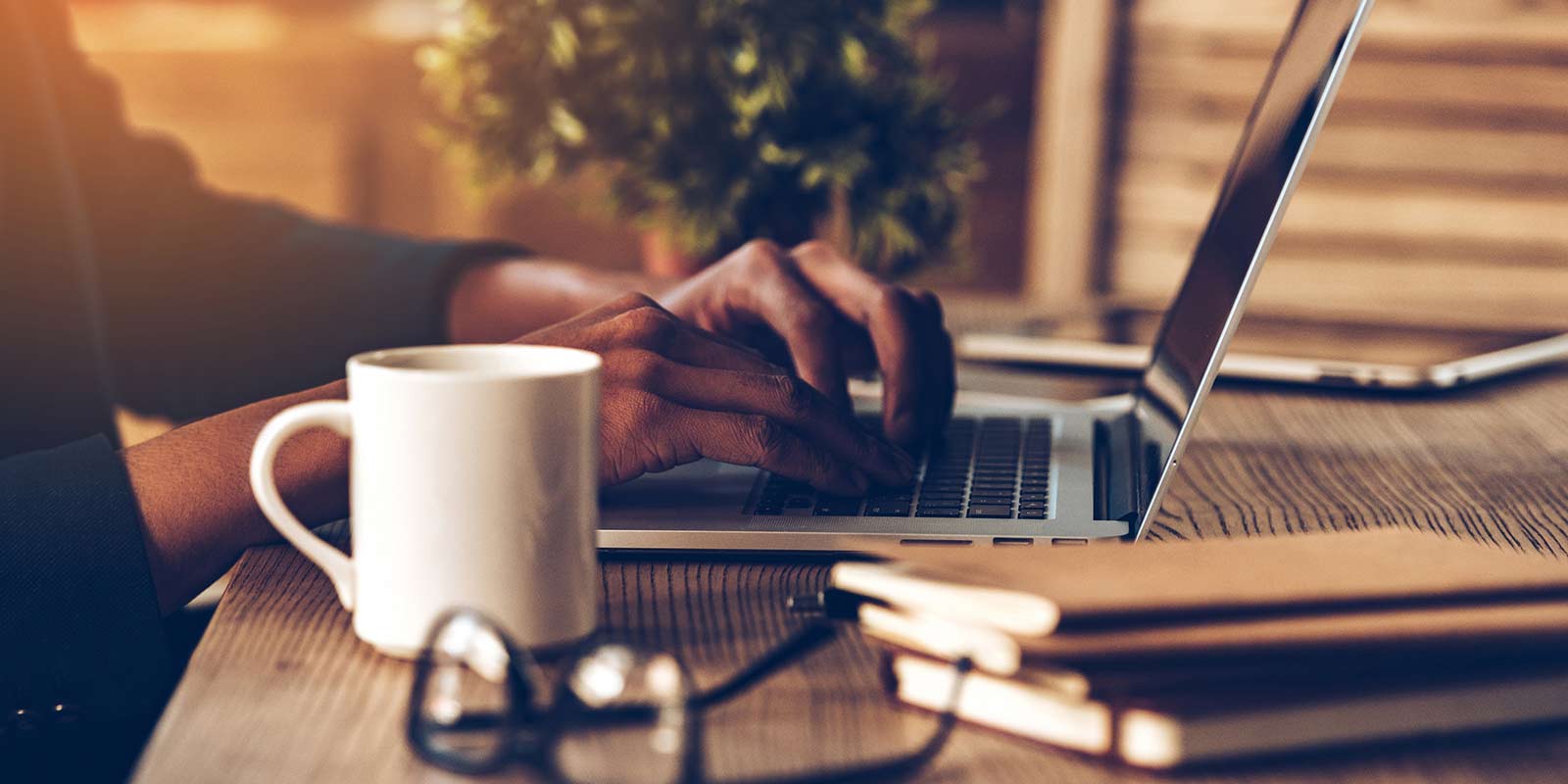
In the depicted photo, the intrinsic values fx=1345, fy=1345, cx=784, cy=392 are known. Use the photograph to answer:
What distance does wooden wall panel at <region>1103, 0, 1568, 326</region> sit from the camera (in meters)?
2.53

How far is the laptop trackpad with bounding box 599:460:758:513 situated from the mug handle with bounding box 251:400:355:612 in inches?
8.3

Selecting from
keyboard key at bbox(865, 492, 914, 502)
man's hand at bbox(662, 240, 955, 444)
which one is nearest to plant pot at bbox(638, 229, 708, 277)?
man's hand at bbox(662, 240, 955, 444)

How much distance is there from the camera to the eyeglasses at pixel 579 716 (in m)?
0.39

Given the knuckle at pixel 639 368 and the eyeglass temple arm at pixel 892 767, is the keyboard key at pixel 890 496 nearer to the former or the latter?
the knuckle at pixel 639 368

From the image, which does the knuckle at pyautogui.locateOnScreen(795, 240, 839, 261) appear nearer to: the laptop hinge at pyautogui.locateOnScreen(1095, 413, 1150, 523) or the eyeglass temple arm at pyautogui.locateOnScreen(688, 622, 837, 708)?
the laptop hinge at pyautogui.locateOnScreen(1095, 413, 1150, 523)

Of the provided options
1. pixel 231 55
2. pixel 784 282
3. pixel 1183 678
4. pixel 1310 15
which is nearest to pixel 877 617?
pixel 1183 678

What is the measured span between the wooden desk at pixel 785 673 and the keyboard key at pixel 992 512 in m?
0.08

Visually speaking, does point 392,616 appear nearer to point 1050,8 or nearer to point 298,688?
point 298,688

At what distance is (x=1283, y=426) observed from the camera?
1.06 m

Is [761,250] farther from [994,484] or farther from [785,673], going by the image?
[785,673]

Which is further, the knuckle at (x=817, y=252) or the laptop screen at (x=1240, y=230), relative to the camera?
the knuckle at (x=817, y=252)

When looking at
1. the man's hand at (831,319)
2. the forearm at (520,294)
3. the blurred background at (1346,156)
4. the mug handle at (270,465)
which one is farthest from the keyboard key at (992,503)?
the blurred background at (1346,156)

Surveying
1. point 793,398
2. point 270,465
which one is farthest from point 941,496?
point 270,465

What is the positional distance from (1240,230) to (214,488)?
1.94 ft
